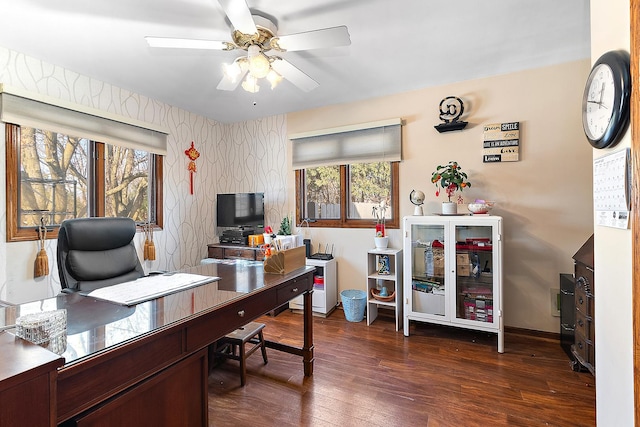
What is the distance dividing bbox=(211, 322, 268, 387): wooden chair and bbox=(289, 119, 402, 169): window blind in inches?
83.2

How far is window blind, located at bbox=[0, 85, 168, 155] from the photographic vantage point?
2250 millimetres

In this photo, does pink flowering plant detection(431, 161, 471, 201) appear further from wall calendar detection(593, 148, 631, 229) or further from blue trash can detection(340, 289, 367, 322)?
wall calendar detection(593, 148, 631, 229)

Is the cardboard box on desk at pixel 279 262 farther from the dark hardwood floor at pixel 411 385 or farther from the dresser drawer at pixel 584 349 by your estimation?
the dresser drawer at pixel 584 349

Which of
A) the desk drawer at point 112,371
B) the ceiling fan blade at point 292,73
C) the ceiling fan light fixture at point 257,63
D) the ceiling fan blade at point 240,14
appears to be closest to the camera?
the desk drawer at point 112,371

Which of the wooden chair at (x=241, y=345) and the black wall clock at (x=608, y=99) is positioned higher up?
the black wall clock at (x=608, y=99)

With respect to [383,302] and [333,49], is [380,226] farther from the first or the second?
[333,49]

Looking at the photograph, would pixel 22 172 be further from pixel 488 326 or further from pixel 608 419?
pixel 488 326

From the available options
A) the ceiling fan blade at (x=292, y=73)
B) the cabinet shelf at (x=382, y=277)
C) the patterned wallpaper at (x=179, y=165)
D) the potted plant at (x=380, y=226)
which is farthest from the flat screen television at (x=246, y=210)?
the ceiling fan blade at (x=292, y=73)

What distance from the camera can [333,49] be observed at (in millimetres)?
2322

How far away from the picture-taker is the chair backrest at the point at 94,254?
180cm

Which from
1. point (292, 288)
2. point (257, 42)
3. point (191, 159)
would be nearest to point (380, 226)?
point (292, 288)

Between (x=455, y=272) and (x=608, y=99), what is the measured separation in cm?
189

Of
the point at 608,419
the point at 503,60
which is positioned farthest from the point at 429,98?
the point at 608,419

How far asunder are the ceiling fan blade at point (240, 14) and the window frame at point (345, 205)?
2024 mm
